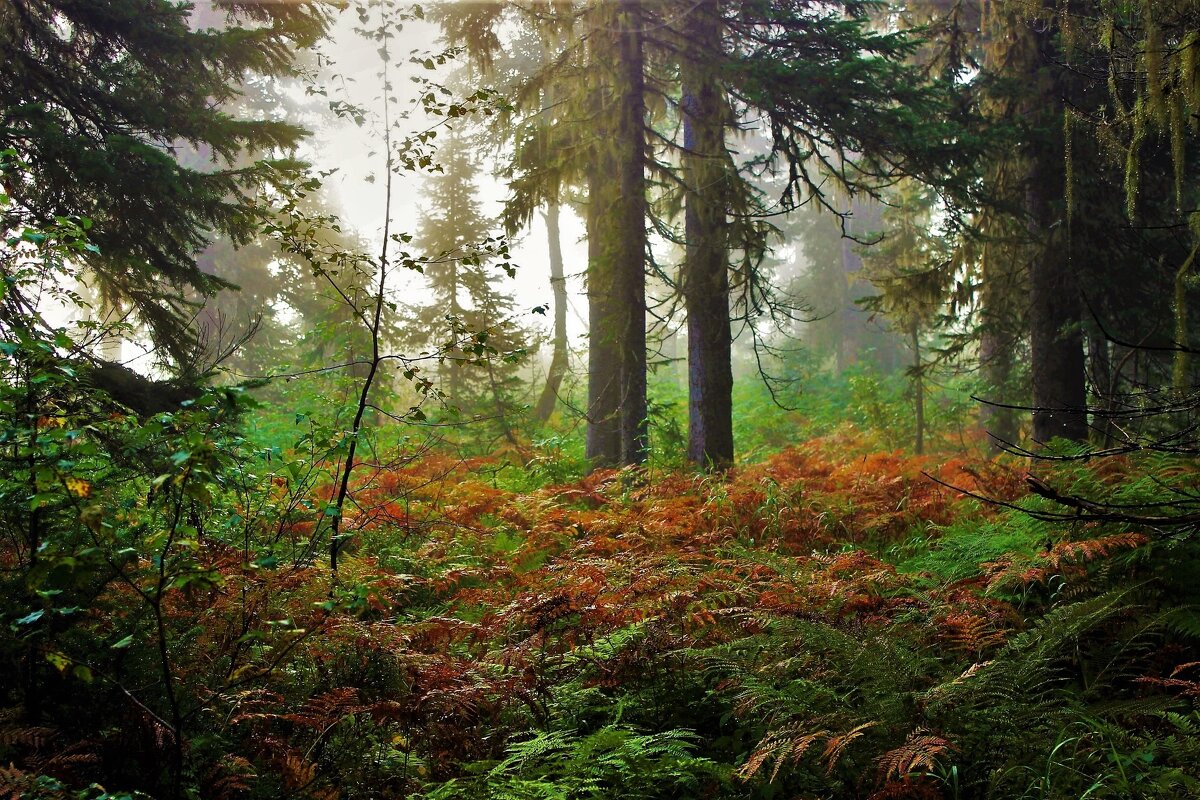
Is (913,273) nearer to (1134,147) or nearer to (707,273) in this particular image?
(707,273)

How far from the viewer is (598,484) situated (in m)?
8.68

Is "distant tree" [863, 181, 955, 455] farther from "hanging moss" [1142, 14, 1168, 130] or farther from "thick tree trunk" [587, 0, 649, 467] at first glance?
"hanging moss" [1142, 14, 1168, 130]

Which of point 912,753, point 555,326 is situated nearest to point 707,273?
point 912,753

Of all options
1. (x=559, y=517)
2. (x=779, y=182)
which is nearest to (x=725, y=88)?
(x=559, y=517)

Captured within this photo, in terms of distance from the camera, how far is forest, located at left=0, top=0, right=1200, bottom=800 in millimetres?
2930

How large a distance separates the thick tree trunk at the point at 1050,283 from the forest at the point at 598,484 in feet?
0.19

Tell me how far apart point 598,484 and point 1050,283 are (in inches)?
264

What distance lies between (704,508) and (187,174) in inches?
218

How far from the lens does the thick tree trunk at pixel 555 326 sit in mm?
17406

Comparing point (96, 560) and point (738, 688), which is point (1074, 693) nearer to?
point (738, 688)

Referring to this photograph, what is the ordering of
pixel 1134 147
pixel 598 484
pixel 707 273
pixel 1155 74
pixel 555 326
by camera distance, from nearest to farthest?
pixel 1155 74, pixel 1134 147, pixel 598 484, pixel 707 273, pixel 555 326

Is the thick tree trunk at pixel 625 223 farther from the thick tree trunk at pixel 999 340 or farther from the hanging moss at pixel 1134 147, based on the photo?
the hanging moss at pixel 1134 147

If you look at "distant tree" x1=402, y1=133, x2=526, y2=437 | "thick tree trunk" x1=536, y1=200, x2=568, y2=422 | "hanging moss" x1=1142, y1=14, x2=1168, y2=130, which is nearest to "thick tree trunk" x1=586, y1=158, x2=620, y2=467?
"thick tree trunk" x1=536, y1=200, x2=568, y2=422

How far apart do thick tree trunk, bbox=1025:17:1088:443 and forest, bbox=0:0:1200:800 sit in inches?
2.2
